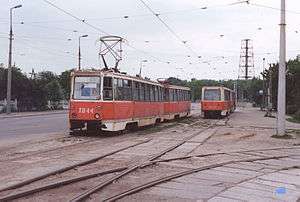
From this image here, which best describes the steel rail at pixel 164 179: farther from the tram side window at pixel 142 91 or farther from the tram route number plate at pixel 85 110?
the tram side window at pixel 142 91

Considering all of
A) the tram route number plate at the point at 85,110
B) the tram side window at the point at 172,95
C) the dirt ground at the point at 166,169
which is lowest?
the dirt ground at the point at 166,169

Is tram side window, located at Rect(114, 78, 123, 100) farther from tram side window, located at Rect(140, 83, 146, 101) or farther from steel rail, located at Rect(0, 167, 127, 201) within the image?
steel rail, located at Rect(0, 167, 127, 201)

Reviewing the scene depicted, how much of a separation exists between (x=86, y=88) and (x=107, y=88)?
0.89 meters

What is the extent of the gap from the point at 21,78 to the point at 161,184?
58.7 meters

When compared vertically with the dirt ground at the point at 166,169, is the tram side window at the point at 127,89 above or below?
above

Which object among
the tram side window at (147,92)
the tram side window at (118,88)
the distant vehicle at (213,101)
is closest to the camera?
the tram side window at (118,88)

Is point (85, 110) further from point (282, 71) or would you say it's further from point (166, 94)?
point (166, 94)

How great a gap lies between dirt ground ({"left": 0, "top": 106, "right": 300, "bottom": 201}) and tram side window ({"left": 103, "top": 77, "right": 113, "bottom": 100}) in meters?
2.55

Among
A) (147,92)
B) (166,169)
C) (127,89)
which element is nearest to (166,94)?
(147,92)

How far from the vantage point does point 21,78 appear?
221 ft

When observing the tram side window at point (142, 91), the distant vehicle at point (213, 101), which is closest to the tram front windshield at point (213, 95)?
the distant vehicle at point (213, 101)

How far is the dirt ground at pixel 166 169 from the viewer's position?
986 cm

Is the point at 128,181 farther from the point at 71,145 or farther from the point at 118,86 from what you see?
the point at 118,86

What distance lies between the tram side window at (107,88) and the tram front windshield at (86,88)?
25 centimetres
